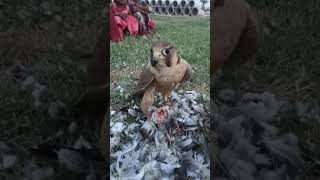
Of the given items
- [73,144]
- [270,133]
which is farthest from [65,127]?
[270,133]

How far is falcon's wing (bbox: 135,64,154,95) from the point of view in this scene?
7.83ft

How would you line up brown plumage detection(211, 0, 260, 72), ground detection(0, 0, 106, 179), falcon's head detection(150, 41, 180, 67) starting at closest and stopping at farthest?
falcon's head detection(150, 41, 180, 67) → brown plumage detection(211, 0, 260, 72) → ground detection(0, 0, 106, 179)

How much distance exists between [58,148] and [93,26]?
26.2 inches

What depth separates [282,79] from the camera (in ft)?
10.2

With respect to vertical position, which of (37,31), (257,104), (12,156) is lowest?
(12,156)

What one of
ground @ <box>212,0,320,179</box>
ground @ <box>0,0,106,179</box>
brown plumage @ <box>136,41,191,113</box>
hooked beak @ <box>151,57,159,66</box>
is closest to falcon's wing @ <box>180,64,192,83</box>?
brown plumage @ <box>136,41,191,113</box>

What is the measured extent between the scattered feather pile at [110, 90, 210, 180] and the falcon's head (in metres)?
0.13

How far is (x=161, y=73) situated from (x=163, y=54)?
0.25 ft

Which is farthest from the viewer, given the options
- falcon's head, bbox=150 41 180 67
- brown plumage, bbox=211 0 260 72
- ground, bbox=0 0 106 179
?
ground, bbox=0 0 106 179

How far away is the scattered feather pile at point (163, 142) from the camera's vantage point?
2.39 m

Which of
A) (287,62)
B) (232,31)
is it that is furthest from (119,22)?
(287,62)

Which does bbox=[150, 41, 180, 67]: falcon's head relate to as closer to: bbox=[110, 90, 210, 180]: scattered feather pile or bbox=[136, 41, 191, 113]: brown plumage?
bbox=[136, 41, 191, 113]: brown plumage

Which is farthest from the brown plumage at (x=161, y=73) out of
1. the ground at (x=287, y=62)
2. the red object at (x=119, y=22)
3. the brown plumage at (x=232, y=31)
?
the ground at (x=287, y=62)

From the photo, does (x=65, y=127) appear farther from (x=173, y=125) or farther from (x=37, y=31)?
(x=173, y=125)
